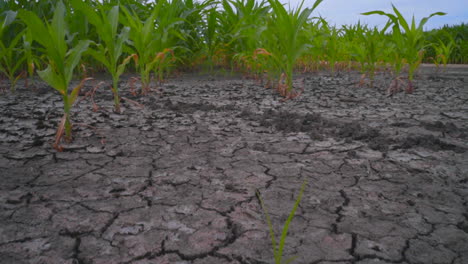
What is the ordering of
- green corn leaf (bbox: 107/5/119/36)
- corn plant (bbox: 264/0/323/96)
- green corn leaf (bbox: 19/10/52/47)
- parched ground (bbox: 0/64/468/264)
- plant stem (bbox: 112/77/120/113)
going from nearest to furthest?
parched ground (bbox: 0/64/468/264), green corn leaf (bbox: 19/10/52/47), green corn leaf (bbox: 107/5/119/36), plant stem (bbox: 112/77/120/113), corn plant (bbox: 264/0/323/96)

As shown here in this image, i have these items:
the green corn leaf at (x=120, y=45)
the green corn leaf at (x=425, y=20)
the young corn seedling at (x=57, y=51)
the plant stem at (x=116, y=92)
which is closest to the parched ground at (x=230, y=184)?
the plant stem at (x=116, y=92)

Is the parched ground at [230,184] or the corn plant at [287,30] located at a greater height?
the corn plant at [287,30]

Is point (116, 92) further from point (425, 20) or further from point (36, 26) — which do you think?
point (425, 20)

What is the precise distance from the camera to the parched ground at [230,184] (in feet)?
2.69

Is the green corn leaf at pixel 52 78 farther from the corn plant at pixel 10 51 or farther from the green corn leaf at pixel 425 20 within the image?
the green corn leaf at pixel 425 20

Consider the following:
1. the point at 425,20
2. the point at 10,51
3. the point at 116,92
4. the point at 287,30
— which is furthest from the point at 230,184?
the point at 425,20

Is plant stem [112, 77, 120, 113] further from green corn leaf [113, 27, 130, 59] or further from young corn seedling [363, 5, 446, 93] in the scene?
young corn seedling [363, 5, 446, 93]

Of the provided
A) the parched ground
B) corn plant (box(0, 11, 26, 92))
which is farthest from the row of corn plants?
the parched ground

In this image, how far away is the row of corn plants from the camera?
4.68 ft

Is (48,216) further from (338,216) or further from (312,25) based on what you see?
(312,25)

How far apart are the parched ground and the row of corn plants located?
0.86 ft

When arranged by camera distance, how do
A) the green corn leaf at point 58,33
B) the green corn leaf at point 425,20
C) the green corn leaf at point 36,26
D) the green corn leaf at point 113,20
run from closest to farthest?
the green corn leaf at point 36,26 → the green corn leaf at point 58,33 → the green corn leaf at point 113,20 → the green corn leaf at point 425,20

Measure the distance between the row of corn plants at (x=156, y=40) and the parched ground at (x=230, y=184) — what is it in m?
0.26

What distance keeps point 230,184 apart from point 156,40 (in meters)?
1.55
